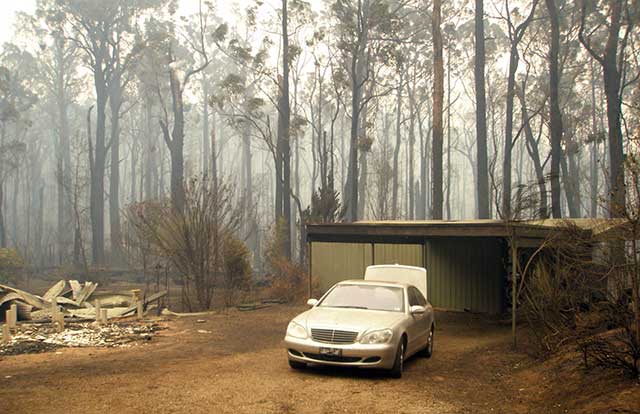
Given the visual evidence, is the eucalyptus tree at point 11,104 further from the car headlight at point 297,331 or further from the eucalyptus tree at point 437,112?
the car headlight at point 297,331

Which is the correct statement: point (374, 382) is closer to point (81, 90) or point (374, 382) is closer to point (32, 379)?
point (32, 379)

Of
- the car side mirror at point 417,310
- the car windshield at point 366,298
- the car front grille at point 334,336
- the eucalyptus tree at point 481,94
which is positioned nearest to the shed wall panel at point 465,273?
the car windshield at point 366,298

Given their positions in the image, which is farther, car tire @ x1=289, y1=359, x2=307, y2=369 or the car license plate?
car tire @ x1=289, y1=359, x2=307, y2=369

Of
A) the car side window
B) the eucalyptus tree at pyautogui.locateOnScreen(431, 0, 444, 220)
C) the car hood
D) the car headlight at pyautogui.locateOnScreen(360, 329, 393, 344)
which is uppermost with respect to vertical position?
the eucalyptus tree at pyautogui.locateOnScreen(431, 0, 444, 220)

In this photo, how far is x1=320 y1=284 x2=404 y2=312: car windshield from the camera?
959 cm

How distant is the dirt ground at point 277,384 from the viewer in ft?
23.6

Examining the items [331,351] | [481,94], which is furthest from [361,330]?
[481,94]

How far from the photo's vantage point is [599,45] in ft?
135

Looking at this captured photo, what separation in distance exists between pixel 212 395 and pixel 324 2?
46.5 m

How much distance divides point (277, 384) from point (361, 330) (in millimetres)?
1372

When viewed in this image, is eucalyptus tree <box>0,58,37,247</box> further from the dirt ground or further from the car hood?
the car hood

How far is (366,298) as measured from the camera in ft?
32.2

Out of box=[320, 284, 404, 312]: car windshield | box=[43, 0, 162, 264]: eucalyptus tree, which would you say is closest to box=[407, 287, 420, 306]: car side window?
box=[320, 284, 404, 312]: car windshield

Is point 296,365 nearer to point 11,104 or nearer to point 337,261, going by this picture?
point 337,261
